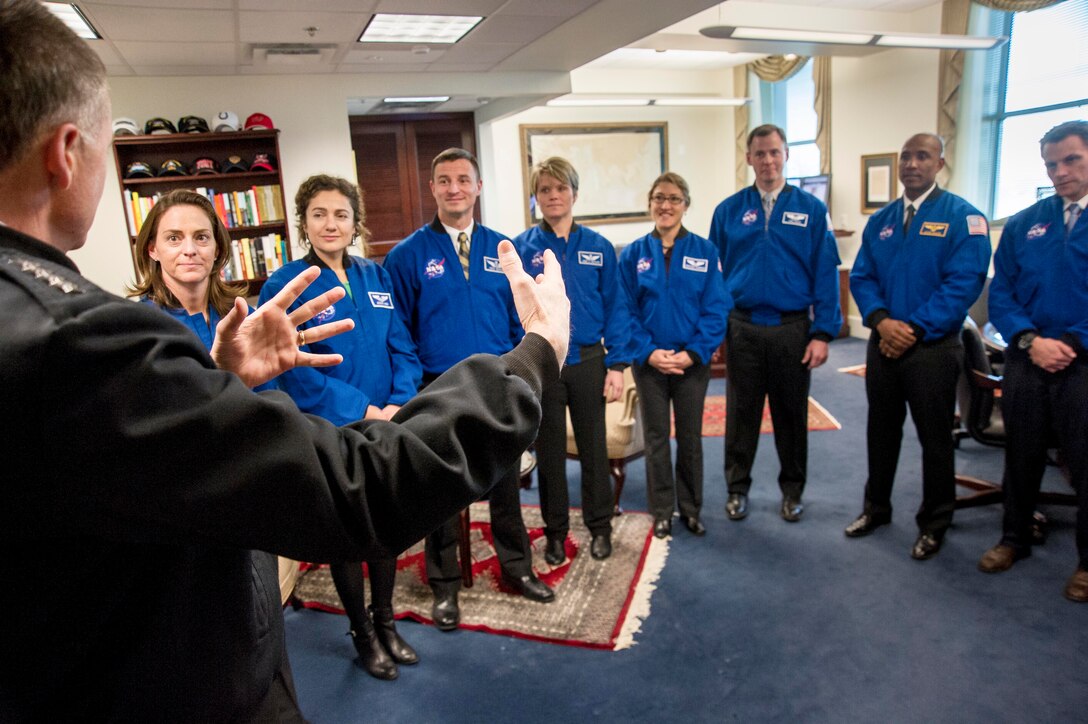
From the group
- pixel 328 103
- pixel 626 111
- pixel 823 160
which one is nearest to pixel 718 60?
pixel 626 111

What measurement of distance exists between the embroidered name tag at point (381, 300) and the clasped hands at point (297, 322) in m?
1.48

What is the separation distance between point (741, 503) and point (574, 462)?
1277 millimetres

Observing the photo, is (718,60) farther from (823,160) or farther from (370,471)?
(370,471)

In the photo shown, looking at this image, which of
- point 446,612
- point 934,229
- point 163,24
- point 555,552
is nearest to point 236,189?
point 163,24

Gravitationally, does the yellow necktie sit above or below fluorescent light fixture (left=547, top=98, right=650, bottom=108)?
below

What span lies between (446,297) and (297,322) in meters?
1.68

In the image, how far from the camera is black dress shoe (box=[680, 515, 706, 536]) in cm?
333

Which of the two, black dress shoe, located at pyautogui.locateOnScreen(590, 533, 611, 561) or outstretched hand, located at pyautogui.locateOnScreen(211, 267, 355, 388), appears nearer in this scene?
outstretched hand, located at pyautogui.locateOnScreen(211, 267, 355, 388)

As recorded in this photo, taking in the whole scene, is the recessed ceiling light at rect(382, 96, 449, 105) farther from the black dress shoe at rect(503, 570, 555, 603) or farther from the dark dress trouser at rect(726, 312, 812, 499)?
the black dress shoe at rect(503, 570, 555, 603)

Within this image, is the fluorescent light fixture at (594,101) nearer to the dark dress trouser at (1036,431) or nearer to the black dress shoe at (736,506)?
the black dress shoe at (736,506)

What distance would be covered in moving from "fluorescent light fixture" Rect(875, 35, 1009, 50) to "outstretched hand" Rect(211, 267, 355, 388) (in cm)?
586

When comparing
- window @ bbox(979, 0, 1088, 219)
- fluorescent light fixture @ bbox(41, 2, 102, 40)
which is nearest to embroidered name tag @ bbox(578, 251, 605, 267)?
fluorescent light fixture @ bbox(41, 2, 102, 40)

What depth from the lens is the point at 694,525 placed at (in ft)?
11.0

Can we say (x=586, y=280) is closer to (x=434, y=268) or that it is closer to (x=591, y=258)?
(x=591, y=258)
